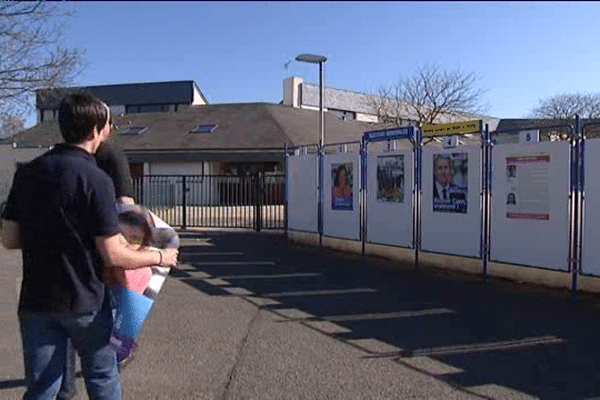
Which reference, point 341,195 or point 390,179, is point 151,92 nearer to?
point 341,195

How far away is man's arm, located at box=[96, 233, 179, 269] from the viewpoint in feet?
9.32

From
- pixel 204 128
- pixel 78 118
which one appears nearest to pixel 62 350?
pixel 78 118

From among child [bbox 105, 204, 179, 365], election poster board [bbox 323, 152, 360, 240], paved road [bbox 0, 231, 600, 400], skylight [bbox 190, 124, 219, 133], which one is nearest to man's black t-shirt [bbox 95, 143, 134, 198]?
child [bbox 105, 204, 179, 365]

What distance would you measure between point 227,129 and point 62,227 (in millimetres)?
33671

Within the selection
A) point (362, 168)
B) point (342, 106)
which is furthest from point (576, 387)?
point (342, 106)

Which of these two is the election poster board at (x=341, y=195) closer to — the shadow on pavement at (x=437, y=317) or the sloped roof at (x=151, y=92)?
the shadow on pavement at (x=437, y=317)

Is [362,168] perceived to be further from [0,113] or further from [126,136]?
[126,136]

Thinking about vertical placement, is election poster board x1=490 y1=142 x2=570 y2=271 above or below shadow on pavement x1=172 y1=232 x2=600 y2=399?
above

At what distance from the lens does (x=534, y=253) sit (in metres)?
8.58

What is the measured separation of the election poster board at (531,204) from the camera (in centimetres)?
818

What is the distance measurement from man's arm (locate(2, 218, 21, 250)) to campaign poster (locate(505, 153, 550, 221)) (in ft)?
22.7

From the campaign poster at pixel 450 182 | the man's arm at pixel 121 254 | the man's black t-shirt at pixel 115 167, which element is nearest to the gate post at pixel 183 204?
the campaign poster at pixel 450 182

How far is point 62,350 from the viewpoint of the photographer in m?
2.96

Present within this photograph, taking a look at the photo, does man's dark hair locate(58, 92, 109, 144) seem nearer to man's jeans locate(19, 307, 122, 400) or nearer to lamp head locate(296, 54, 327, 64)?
man's jeans locate(19, 307, 122, 400)
